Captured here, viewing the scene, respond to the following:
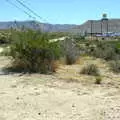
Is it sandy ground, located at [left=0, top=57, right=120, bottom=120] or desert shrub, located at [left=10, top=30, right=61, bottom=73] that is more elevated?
desert shrub, located at [left=10, top=30, right=61, bottom=73]

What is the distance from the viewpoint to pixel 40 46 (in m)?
22.1

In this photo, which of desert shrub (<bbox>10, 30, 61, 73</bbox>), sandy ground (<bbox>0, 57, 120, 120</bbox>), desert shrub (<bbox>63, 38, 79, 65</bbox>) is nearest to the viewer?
sandy ground (<bbox>0, 57, 120, 120</bbox>)

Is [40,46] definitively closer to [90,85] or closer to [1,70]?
[1,70]

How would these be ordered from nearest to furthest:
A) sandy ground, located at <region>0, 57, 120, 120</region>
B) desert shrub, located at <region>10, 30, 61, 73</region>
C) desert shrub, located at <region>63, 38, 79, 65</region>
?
sandy ground, located at <region>0, 57, 120, 120</region> < desert shrub, located at <region>10, 30, 61, 73</region> < desert shrub, located at <region>63, 38, 79, 65</region>

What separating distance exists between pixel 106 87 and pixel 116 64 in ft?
33.8

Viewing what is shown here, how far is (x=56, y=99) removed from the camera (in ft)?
45.8

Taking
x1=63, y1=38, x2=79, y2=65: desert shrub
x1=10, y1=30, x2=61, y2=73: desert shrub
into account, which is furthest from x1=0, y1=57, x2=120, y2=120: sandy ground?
x1=63, y1=38, x2=79, y2=65: desert shrub

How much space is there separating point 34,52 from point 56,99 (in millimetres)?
8599

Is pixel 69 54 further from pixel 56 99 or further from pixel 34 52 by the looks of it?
pixel 56 99

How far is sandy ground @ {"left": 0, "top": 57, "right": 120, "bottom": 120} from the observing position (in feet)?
38.3

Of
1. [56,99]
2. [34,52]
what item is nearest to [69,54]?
[34,52]

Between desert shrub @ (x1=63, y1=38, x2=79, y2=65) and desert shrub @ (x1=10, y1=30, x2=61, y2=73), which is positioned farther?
desert shrub @ (x1=63, y1=38, x2=79, y2=65)

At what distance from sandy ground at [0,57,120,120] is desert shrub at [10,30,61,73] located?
8.10 ft

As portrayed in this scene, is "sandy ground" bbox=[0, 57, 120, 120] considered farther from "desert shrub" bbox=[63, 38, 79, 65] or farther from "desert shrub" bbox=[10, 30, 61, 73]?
"desert shrub" bbox=[63, 38, 79, 65]
